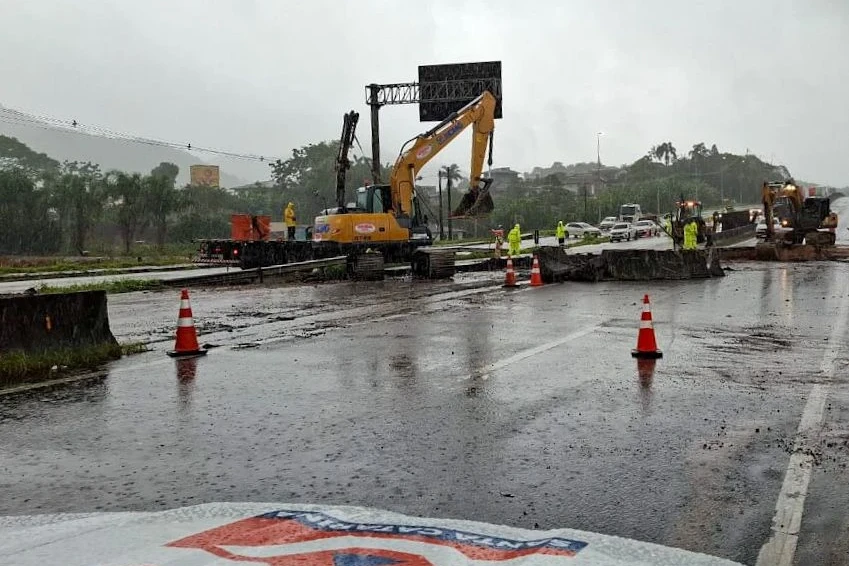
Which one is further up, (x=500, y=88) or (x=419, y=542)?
(x=500, y=88)

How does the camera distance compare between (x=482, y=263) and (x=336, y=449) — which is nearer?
(x=336, y=449)

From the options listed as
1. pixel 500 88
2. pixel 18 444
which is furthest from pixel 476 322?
pixel 500 88

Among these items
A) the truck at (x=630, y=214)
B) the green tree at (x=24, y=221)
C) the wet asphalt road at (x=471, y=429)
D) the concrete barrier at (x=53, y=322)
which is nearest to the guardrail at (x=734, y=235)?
the truck at (x=630, y=214)

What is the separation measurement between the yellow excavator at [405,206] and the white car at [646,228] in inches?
1435

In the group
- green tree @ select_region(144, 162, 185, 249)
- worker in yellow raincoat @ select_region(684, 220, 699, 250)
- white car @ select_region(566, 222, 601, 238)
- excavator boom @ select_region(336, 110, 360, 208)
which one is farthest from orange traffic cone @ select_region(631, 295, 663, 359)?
white car @ select_region(566, 222, 601, 238)

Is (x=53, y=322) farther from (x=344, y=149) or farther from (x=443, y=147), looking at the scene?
(x=344, y=149)

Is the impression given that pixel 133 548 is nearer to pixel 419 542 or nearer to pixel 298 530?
pixel 298 530

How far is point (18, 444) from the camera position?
19.7 feet

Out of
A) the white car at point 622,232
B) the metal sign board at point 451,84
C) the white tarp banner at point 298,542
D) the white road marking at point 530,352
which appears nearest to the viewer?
the white tarp banner at point 298,542

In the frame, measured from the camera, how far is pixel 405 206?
25844 mm

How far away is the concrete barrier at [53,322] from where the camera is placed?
30.5 feet

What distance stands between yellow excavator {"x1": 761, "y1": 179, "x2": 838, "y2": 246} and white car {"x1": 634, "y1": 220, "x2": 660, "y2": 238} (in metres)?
22.1

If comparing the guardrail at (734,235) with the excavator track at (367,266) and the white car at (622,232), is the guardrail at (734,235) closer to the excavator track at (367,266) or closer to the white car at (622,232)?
the white car at (622,232)

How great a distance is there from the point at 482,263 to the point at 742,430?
22.8m
